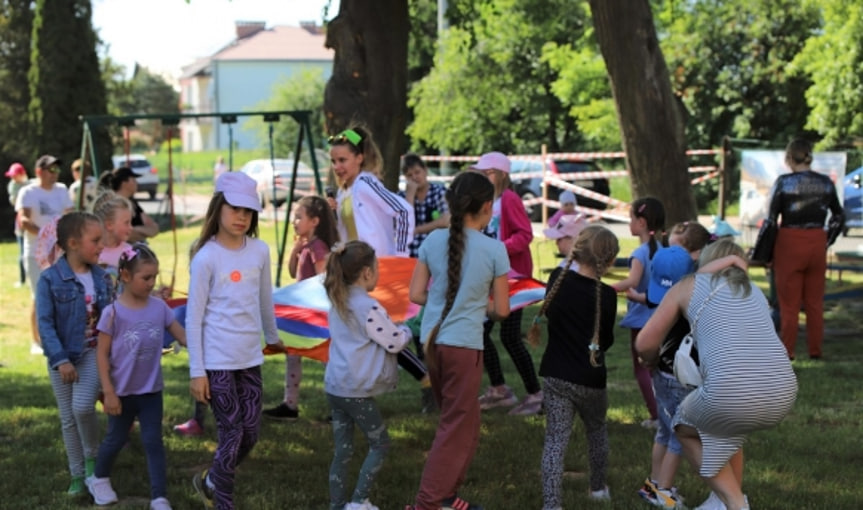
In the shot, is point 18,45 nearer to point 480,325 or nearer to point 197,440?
point 197,440

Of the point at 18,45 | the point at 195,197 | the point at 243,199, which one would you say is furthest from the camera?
the point at 195,197

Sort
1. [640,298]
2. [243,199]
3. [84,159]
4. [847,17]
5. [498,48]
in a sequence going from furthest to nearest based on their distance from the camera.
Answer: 1. [498,48]
2. [847,17]
3. [84,159]
4. [640,298]
5. [243,199]

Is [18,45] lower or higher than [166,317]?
higher

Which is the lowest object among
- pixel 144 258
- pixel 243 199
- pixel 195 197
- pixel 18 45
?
pixel 195 197

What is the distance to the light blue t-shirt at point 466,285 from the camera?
5.28 metres

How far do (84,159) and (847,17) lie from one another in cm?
1926

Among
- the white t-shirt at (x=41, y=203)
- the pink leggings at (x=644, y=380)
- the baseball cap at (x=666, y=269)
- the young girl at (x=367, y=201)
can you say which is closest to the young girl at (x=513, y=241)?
the pink leggings at (x=644, y=380)

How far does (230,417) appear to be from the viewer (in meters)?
5.27

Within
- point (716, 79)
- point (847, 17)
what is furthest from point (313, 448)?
point (716, 79)

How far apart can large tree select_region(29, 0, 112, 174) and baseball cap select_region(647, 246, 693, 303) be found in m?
22.8

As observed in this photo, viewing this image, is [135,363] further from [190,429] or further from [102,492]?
[190,429]

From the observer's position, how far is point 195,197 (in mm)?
41219

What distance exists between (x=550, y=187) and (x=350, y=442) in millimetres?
21765

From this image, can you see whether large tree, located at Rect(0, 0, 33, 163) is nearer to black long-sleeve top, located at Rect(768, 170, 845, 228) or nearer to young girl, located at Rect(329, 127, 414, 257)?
black long-sleeve top, located at Rect(768, 170, 845, 228)
